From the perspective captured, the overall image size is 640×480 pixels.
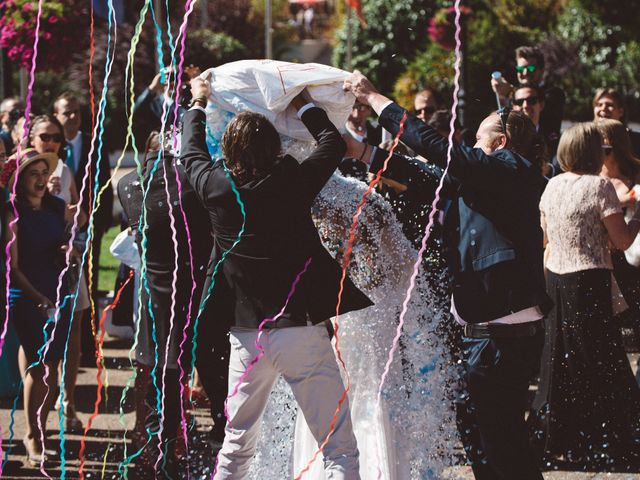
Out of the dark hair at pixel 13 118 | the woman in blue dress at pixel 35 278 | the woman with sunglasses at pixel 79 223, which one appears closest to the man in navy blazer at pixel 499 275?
the woman in blue dress at pixel 35 278

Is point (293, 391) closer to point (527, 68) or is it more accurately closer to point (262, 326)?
point (262, 326)

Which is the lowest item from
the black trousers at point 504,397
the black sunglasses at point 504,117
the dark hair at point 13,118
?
the black trousers at point 504,397

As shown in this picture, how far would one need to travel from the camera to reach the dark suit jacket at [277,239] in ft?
11.0

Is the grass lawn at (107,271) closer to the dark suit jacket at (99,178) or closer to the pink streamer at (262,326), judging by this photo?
the dark suit jacket at (99,178)

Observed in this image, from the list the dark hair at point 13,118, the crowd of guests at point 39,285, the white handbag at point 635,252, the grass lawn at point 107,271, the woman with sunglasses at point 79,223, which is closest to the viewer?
the crowd of guests at point 39,285

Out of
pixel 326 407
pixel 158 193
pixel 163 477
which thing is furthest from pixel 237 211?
pixel 163 477

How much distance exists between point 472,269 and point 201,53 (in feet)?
52.1

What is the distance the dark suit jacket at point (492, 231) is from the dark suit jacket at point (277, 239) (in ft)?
1.22

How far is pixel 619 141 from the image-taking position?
5195 millimetres

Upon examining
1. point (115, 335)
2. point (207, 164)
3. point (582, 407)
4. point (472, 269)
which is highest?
point (207, 164)

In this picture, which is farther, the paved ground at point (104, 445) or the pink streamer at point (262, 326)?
the paved ground at point (104, 445)

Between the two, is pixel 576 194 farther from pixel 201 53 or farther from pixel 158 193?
pixel 201 53

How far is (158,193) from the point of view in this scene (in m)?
4.39

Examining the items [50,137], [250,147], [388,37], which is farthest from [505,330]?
[388,37]
